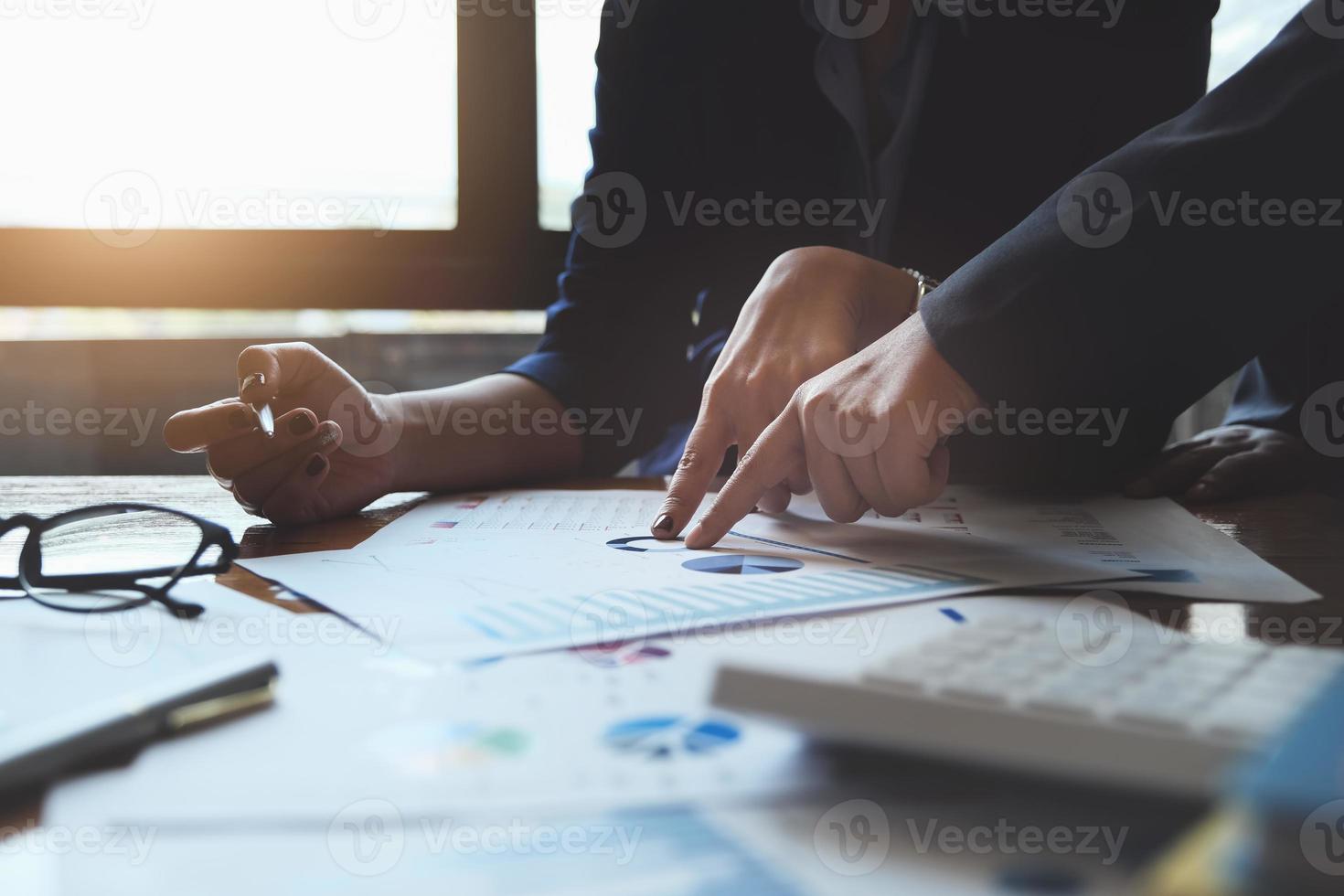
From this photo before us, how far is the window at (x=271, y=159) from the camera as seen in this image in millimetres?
1444

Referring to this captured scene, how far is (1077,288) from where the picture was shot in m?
0.53

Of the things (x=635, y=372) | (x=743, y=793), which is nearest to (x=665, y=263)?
(x=635, y=372)

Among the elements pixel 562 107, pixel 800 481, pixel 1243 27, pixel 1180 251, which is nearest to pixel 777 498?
pixel 800 481

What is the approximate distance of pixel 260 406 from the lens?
68cm

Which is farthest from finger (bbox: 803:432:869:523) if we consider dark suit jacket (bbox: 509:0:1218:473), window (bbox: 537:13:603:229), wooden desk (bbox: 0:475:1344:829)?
window (bbox: 537:13:603:229)

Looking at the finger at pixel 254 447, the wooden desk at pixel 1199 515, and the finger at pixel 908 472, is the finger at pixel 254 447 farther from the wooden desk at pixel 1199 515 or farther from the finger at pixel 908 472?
the finger at pixel 908 472

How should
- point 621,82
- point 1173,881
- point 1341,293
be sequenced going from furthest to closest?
Result: point 621,82 < point 1341,293 < point 1173,881

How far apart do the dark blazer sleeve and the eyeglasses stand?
0.44 metres

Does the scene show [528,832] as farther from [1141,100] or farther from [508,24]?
[508,24]

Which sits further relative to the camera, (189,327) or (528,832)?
(189,327)

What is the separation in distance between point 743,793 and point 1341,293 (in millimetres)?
900

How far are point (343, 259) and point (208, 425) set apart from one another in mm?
897

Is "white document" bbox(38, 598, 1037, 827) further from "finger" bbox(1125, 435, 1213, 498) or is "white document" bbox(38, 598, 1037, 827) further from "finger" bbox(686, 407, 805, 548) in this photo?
"finger" bbox(1125, 435, 1213, 498)

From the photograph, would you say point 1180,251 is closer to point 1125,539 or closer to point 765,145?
point 1125,539
